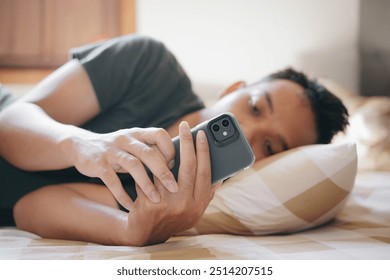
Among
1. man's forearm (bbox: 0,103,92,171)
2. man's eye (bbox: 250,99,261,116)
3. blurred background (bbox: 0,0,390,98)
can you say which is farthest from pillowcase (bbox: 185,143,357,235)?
blurred background (bbox: 0,0,390,98)

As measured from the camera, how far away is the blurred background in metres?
1.63

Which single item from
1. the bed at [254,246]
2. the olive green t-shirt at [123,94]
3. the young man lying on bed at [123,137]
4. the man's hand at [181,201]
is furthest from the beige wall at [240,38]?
the man's hand at [181,201]

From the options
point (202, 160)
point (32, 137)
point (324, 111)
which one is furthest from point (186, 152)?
point (324, 111)

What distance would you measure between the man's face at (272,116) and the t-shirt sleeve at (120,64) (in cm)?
16

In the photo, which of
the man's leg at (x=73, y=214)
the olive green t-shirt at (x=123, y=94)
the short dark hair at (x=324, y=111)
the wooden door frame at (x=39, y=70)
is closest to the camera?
the man's leg at (x=73, y=214)

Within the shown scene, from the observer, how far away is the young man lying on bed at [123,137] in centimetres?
50

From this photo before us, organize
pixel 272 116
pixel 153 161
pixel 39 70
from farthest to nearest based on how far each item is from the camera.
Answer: pixel 39 70 < pixel 272 116 < pixel 153 161

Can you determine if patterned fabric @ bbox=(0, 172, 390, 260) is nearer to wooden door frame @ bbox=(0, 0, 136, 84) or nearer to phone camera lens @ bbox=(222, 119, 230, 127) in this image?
phone camera lens @ bbox=(222, 119, 230, 127)

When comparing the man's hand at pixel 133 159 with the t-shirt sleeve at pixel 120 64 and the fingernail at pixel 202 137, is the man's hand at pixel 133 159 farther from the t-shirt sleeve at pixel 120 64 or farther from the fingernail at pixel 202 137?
the t-shirt sleeve at pixel 120 64

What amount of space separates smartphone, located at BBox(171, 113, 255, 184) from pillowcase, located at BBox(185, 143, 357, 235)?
197 millimetres

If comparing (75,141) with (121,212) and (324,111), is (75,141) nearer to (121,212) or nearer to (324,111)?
(121,212)

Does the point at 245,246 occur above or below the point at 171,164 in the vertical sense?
below

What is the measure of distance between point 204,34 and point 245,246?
1276mm

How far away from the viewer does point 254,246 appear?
56 centimetres
